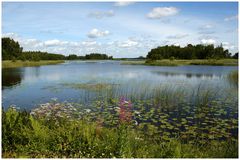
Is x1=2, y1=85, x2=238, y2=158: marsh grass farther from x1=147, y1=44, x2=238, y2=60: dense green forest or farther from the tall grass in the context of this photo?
x1=147, y1=44, x2=238, y2=60: dense green forest

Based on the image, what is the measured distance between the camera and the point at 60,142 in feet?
15.5

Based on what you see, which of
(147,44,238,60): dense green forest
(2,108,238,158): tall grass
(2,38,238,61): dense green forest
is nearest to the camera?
(2,108,238,158): tall grass

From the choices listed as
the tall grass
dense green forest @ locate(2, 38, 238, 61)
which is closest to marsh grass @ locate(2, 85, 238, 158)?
the tall grass

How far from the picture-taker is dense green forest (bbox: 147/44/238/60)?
52572 millimetres

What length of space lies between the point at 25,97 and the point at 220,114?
731 cm

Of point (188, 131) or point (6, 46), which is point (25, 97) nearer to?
point (188, 131)

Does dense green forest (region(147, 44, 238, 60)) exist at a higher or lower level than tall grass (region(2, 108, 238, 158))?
higher

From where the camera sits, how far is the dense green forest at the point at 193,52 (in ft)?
172

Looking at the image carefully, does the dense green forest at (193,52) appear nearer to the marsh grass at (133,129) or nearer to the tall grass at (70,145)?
the marsh grass at (133,129)

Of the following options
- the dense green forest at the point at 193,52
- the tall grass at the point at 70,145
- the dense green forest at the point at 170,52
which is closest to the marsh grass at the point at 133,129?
the tall grass at the point at 70,145

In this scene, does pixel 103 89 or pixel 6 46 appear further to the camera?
pixel 6 46

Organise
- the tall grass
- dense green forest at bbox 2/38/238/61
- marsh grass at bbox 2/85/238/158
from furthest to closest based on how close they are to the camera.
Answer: dense green forest at bbox 2/38/238/61 → marsh grass at bbox 2/85/238/158 → the tall grass

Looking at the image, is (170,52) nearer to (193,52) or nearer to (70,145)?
A: (193,52)

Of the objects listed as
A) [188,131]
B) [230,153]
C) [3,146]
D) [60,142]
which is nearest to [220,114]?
[188,131]
